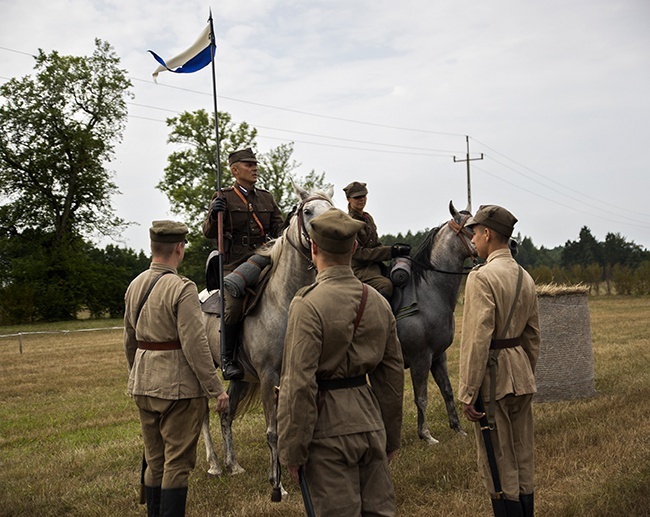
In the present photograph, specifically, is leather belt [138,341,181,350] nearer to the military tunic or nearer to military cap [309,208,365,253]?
military cap [309,208,365,253]

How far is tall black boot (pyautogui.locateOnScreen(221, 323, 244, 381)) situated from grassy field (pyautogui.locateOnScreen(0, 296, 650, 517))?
108cm

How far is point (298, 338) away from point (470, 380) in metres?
1.63

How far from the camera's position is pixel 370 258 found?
8.80 metres

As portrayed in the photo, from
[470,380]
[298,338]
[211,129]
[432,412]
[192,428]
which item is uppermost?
[211,129]

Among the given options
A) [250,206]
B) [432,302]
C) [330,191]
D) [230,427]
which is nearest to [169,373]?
[330,191]

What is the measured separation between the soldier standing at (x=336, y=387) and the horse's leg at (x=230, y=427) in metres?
4.24

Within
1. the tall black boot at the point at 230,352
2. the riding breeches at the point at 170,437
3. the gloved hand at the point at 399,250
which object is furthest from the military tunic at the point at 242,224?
the riding breeches at the point at 170,437

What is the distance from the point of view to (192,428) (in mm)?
5320

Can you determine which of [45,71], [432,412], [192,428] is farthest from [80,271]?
[192,428]

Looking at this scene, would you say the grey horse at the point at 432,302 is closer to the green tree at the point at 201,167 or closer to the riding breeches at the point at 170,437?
the riding breeches at the point at 170,437

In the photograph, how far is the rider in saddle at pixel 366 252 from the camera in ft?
28.9

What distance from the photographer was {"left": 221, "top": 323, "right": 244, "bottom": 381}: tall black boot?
7422 millimetres

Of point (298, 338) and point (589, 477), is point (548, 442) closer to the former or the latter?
point (589, 477)

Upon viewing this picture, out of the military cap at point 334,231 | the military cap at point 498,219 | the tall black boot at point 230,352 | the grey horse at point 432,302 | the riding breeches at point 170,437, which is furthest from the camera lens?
the grey horse at point 432,302
